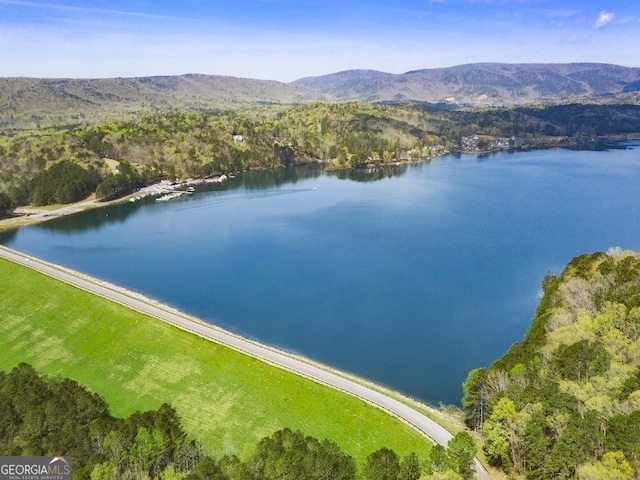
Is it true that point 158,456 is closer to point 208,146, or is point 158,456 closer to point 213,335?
point 213,335

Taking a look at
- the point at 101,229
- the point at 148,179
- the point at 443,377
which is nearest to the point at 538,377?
the point at 443,377

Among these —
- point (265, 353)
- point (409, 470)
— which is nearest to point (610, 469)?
point (409, 470)

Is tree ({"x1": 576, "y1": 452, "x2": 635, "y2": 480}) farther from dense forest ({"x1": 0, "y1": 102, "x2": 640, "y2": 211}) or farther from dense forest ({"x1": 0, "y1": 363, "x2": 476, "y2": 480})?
dense forest ({"x1": 0, "y1": 102, "x2": 640, "y2": 211})

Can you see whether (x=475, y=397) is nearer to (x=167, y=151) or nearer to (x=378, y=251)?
(x=378, y=251)

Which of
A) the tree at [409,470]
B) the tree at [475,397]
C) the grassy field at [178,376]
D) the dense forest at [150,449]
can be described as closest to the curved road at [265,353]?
the grassy field at [178,376]

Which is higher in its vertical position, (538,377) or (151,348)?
(538,377)

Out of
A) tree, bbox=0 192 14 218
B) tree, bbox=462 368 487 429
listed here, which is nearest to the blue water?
tree, bbox=462 368 487 429
